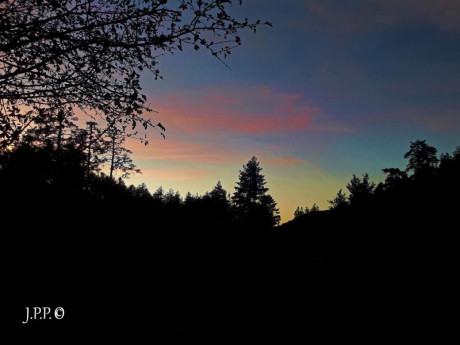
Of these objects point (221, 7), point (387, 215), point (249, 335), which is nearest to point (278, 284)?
point (249, 335)

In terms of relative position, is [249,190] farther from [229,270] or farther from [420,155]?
[229,270]

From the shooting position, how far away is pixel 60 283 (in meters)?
6.31

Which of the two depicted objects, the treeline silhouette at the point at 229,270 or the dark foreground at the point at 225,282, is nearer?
the dark foreground at the point at 225,282

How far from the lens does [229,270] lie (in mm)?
8273

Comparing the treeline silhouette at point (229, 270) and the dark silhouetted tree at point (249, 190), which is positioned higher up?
the dark silhouetted tree at point (249, 190)

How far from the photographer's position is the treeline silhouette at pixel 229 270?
502 centimetres

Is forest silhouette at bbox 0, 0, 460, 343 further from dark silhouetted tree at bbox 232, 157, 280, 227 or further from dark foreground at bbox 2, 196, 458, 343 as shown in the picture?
dark silhouetted tree at bbox 232, 157, 280, 227

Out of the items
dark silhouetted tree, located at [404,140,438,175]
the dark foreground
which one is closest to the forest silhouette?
the dark foreground

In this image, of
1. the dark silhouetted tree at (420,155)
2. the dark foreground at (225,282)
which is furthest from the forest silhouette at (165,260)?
the dark silhouetted tree at (420,155)

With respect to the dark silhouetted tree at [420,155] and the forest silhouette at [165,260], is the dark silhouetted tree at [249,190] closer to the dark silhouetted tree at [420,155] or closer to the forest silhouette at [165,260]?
the dark silhouetted tree at [420,155]

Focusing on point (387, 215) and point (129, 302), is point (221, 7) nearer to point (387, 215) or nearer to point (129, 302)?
point (129, 302)

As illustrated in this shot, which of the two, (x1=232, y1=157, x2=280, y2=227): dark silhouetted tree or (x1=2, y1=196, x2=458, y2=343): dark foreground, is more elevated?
→ (x1=232, y1=157, x2=280, y2=227): dark silhouetted tree

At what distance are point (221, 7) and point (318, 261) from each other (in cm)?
680

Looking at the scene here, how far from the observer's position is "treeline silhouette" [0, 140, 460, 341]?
16.5 feet
